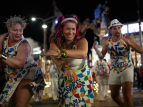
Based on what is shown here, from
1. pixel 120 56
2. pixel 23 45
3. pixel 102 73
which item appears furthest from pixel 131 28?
pixel 23 45

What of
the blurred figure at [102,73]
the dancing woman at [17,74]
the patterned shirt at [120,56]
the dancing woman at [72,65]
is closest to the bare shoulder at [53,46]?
the dancing woman at [72,65]

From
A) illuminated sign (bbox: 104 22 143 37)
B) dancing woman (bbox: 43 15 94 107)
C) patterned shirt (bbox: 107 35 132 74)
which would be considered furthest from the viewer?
illuminated sign (bbox: 104 22 143 37)

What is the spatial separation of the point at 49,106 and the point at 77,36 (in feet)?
15.9

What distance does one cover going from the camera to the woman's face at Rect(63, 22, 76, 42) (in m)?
2.61

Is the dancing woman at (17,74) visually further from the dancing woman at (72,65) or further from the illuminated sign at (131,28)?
the illuminated sign at (131,28)

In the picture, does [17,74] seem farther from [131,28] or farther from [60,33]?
[131,28]

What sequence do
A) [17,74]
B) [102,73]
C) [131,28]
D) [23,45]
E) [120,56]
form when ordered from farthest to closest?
[131,28], [102,73], [120,56], [17,74], [23,45]

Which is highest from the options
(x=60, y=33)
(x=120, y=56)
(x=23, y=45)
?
(x=60, y=33)

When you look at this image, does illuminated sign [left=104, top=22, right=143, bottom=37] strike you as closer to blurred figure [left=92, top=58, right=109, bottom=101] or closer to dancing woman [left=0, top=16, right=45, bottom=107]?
blurred figure [left=92, top=58, right=109, bottom=101]

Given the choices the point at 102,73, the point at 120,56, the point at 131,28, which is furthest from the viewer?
the point at 131,28

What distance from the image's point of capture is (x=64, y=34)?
8.78 feet

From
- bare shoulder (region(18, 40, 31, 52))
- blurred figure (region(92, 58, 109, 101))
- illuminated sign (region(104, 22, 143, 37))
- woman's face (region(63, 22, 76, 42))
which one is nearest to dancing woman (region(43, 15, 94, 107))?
woman's face (region(63, 22, 76, 42))

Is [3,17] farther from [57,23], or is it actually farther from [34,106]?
[57,23]

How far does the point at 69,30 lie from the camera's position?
262 cm
